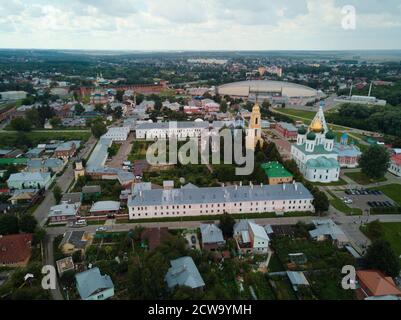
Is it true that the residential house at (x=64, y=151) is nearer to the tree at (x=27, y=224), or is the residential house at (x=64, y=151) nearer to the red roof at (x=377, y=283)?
the tree at (x=27, y=224)

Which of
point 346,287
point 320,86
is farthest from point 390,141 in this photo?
point 320,86

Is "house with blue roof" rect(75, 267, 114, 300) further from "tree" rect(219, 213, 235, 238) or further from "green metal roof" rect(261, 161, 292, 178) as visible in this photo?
"green metal roof" rect(261, 161, 292, 178)

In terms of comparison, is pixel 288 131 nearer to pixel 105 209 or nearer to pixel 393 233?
pixel 393 233

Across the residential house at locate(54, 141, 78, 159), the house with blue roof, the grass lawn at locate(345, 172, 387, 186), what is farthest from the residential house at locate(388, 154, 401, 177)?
the residential house at locate(54, 141, 78, 159)

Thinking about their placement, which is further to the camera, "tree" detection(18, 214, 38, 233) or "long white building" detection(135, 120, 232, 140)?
"long white building" detection(135, 120, 232, 140)

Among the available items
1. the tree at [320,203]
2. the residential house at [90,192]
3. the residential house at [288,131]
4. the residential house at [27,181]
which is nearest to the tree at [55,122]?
the residential house at [27,181]
